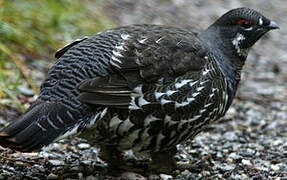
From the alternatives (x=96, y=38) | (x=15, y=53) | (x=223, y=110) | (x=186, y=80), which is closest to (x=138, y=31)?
(x=96, y=38)

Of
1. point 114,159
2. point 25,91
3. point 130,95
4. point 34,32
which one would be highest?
point 34,32

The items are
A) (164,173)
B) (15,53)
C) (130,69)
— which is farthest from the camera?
(15,53)

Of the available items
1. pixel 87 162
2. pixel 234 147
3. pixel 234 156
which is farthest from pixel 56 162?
pixel 234 147

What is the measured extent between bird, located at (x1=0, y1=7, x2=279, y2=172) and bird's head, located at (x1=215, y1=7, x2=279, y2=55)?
0.50 metres

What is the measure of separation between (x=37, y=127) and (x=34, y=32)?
4.17 meters

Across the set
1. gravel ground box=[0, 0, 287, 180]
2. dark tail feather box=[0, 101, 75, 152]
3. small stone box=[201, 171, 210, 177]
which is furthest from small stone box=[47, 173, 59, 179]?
small stone box=[201, 171, 210, 177]

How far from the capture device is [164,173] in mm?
5219

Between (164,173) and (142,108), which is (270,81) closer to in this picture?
(164,173)

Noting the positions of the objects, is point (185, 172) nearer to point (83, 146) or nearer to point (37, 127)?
point (83, 146)

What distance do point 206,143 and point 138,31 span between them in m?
2.06

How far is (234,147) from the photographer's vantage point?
20.0ft

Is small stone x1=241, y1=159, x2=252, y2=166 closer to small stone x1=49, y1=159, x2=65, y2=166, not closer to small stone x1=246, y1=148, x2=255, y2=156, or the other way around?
small stone x1=246, y1=148, x2=255, y2=156

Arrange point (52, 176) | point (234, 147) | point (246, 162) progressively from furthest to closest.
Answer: point (234, 147)
point (246, 162)
point (52, 176)

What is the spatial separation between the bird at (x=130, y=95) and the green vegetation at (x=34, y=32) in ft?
5.59
